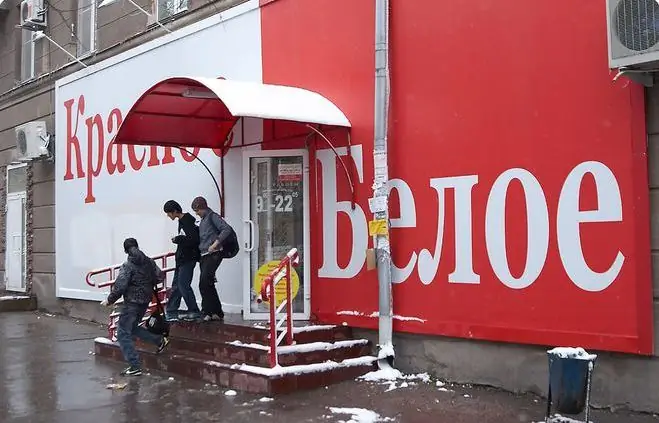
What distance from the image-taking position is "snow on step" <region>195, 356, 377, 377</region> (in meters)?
6.55

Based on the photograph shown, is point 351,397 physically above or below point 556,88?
below

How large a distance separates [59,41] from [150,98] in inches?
259

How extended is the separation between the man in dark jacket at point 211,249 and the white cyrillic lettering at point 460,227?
2.42m

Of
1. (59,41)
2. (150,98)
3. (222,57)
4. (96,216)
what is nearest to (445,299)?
(150,98)

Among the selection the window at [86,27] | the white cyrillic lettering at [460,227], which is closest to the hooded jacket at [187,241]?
the white cyrillic lettering at [460,227]

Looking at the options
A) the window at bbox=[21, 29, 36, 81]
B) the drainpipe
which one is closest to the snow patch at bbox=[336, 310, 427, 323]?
the drainpipe

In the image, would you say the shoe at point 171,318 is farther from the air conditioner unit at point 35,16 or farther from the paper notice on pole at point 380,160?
the air conditioner unit at point 35,16

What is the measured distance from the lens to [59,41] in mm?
13750

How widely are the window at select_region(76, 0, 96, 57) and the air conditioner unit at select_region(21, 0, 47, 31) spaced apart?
1224 millimetres

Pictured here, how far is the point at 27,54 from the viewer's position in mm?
15500

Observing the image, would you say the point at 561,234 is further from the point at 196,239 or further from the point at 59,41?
the point at 59,41

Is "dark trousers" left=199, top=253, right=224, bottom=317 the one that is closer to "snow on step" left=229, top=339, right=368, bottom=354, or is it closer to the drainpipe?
"snow on step" left=229, top=339, right=368, bottom=354

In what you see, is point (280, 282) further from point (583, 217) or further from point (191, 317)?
point (583, 217)

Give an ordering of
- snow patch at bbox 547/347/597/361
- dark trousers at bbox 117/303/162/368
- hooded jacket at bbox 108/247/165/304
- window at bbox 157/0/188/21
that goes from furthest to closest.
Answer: window at bbox 157/0/188/21, dark trousers at bbox 117/303/162/368, hooded jacket at bbox 108/247/165/304, snow patch at bbox 547/347/597/361
